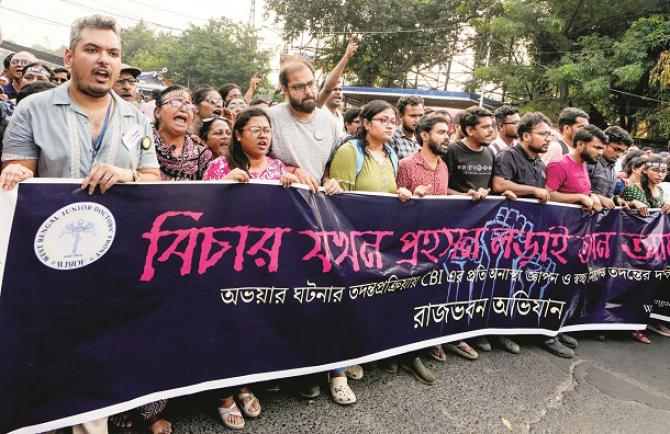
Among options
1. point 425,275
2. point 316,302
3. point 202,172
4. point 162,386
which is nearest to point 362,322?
point 316,302

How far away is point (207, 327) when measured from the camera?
2.30 metres

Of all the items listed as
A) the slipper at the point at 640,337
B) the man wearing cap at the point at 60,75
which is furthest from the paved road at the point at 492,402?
the man wearing cap at the point at 60,75

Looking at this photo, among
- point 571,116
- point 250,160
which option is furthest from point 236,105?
point 571,116

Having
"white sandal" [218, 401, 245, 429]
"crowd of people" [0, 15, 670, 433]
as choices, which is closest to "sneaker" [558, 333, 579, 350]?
"crowd of people" [0, 15, 670, 433]

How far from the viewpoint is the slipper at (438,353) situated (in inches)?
132

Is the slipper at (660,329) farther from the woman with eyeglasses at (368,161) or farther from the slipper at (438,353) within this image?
the woman with eyeglasses at (368,161)

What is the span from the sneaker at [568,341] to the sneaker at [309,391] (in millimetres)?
2506

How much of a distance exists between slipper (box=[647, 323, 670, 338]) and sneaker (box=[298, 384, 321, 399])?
3.93m

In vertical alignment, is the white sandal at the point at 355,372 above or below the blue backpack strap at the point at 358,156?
below

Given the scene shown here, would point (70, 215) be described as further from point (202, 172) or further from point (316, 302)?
point (316, 302)

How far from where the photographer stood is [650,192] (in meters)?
A: 4.48

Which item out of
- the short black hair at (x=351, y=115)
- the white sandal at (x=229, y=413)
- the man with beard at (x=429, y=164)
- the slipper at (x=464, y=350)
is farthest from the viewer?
the short black hair at (x=351, y=115)

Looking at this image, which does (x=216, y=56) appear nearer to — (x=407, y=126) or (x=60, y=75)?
(x=60, y=75)

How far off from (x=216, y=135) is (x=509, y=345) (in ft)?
9.88
